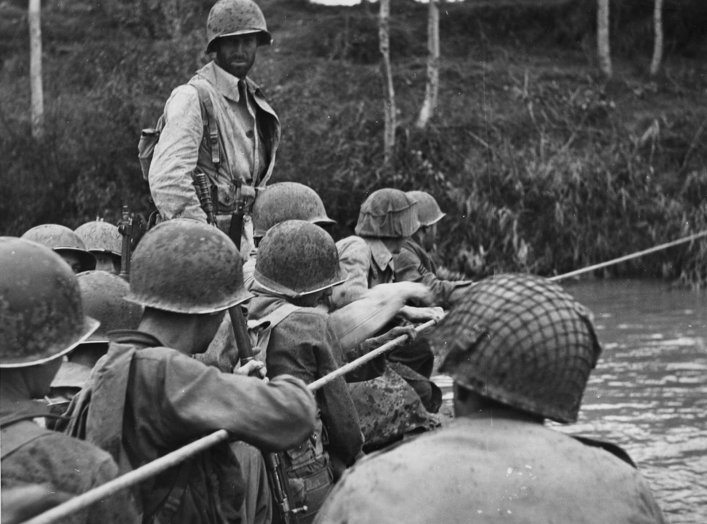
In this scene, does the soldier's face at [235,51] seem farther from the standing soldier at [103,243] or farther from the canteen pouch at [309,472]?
the canteen pouch at [309,472]

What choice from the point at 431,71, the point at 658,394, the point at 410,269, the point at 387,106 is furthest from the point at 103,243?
the point at 431,71

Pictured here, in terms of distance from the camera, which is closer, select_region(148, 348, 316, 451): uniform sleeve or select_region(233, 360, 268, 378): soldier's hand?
select_region(148, 348, 316, 451): uniform sleeve

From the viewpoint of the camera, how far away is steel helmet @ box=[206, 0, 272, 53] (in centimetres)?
671

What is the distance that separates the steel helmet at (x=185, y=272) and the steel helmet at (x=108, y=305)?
0.82 meters

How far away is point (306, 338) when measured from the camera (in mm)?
4977

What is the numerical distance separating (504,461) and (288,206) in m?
3.99

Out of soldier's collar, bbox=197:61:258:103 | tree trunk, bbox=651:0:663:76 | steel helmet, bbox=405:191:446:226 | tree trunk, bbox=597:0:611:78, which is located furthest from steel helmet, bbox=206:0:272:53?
tree trunk, bbox=651:0:663:76

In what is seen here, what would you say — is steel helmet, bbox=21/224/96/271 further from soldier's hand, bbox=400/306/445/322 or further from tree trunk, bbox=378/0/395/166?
tree trunk, bbox=378/0/395/166

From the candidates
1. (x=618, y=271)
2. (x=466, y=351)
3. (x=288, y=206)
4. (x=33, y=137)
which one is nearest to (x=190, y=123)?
(x=288, y=206)

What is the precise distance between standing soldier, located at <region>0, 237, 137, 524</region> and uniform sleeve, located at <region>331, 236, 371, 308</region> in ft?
11.1

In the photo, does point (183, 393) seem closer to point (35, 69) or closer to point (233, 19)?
point (233, 19)

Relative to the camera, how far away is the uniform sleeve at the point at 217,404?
3525 millimetres

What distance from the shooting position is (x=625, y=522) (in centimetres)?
261

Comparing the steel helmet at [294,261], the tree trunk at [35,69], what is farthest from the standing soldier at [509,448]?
the tree trunk at [35,69]
